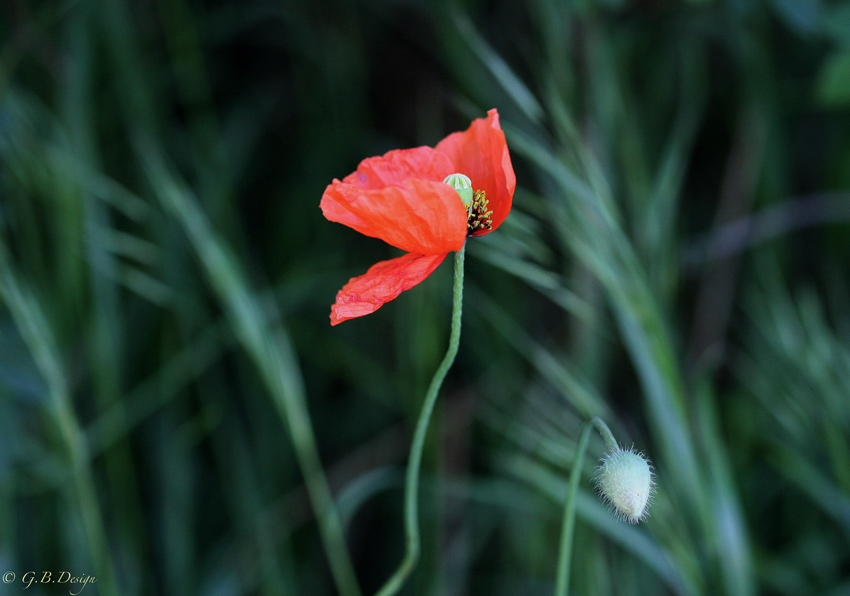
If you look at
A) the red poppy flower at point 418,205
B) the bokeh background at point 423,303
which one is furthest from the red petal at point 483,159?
the bokeh background at point 423,303

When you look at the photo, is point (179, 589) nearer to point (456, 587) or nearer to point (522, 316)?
point (456, 587)

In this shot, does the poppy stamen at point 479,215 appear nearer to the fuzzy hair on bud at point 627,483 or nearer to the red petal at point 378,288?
the red petal at point 378,288

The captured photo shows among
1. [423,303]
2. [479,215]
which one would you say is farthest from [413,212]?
[423,303]

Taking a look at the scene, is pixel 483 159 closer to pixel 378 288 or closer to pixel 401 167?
pixel 401 167

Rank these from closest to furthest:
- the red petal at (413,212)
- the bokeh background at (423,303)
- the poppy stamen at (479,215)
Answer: the red petal at (413,212) < the poppy stamen at (479,215) < the bokeh background at (423,303)

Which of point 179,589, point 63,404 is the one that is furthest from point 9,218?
point 179,589

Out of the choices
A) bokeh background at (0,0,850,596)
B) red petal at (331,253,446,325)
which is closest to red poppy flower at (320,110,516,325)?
red petal at (331,253,446,325)

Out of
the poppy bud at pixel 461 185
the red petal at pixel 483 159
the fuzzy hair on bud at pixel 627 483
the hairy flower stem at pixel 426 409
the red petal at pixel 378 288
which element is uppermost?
the red petal at pixel 483 159
